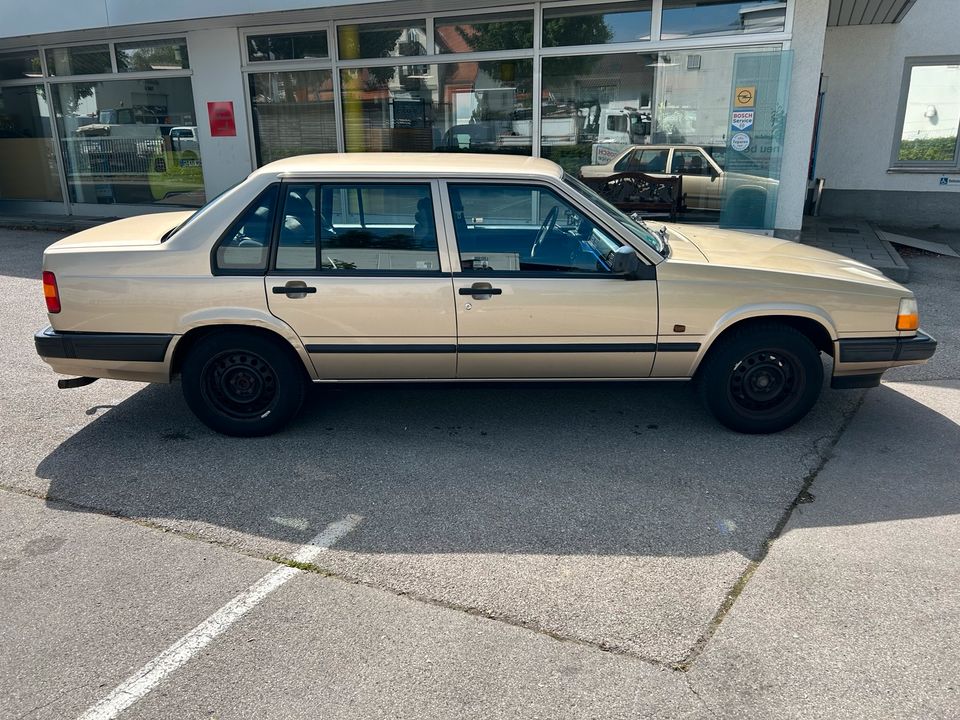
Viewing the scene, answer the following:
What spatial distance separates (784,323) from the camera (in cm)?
466

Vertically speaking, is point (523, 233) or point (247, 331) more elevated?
point (523, 233)

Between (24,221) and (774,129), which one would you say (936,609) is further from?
(24,221)

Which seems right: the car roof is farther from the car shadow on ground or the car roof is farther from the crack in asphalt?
Answer: the crack in asphalt

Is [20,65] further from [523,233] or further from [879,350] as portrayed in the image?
[879,350]

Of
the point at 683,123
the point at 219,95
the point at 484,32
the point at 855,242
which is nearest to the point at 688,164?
the point at 683,123

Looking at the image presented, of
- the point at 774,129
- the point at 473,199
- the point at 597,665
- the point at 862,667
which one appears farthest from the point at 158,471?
the point at 774,129

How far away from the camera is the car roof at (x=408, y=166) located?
15.0 feet

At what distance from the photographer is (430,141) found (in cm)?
1215

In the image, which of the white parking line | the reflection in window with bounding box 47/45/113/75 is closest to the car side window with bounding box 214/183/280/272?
the white parking line

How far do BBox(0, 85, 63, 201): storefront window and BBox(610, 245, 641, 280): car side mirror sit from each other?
14.8 metres

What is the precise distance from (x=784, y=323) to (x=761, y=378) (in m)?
0.36

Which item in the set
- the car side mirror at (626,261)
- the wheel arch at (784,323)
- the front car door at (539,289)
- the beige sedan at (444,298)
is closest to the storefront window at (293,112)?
the beige sedan at (444,298)

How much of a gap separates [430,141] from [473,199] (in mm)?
7998

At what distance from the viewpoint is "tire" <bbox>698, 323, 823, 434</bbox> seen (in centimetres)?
461
